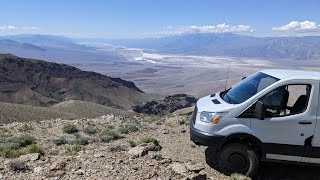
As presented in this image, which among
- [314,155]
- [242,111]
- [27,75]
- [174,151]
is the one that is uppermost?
[242,111]

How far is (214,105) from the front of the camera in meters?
7.46

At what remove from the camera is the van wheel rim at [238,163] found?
705 centimetres

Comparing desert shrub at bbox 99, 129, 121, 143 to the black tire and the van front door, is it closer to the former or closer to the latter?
the black tire

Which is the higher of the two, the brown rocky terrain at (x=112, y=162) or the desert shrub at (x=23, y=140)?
the brown rocky terrain at (x=112, y=162)

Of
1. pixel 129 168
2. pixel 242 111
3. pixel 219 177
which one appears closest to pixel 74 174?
pixel 129 168

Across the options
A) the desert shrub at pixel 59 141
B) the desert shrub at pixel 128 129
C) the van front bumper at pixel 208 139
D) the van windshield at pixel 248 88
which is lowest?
the desert shrub at pixel 128 129

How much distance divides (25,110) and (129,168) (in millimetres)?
34953

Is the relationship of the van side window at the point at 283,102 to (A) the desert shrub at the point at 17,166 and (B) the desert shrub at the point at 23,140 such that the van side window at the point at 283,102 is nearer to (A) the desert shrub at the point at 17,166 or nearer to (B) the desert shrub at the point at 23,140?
(A) the desert shrub at the point at 17,166

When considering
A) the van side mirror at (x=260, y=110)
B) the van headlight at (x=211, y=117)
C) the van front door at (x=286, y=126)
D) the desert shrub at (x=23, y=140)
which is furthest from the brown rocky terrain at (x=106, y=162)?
the van side mirror at (x=260, y=110)

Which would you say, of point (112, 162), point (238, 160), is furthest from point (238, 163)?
point (112, 162)

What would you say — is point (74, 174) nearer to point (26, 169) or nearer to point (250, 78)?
point (26, 169)

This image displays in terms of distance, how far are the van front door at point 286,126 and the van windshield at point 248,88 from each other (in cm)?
38

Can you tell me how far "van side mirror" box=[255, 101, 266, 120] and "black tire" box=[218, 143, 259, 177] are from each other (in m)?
0.59

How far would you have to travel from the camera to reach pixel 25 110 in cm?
3919
